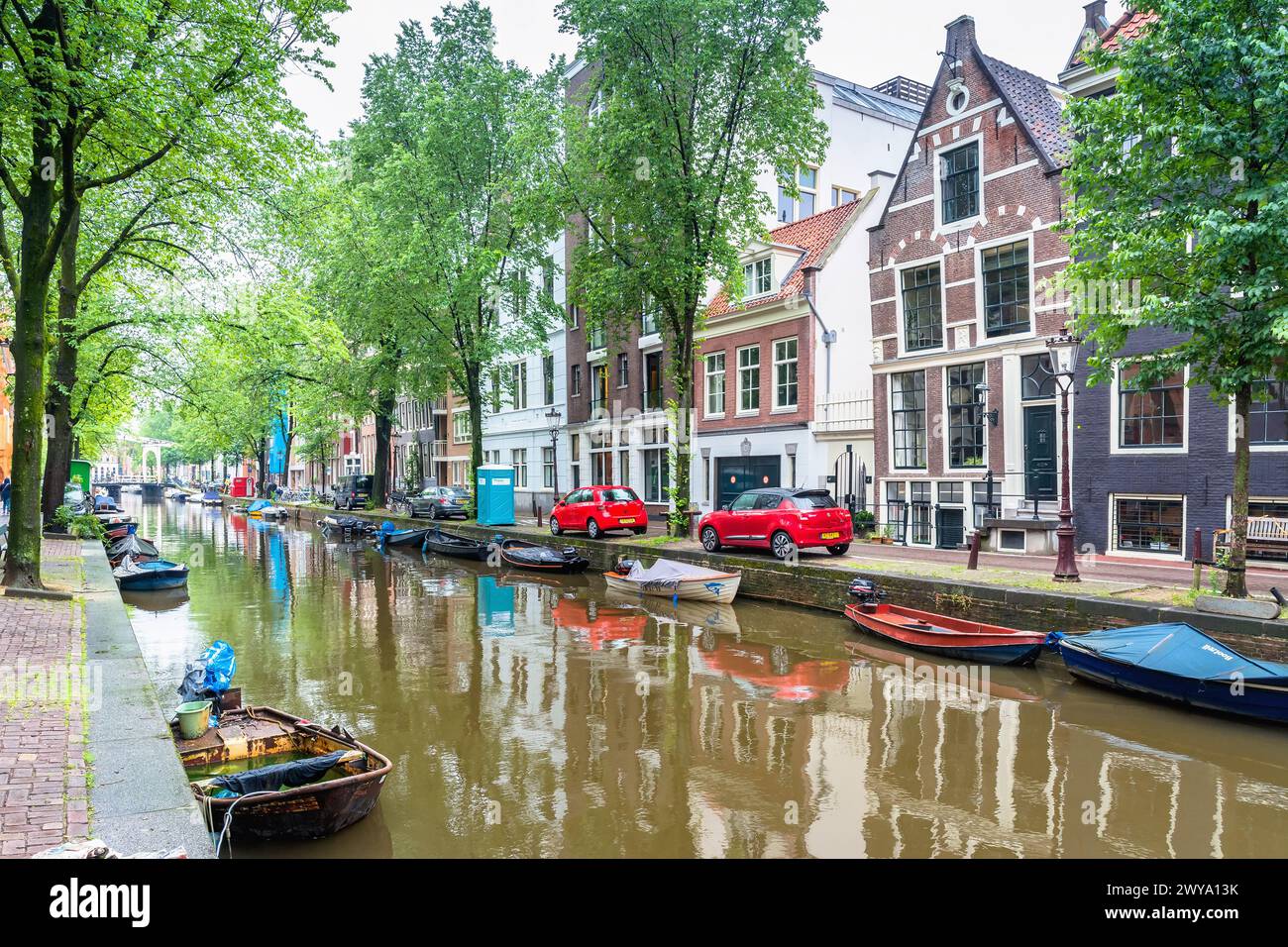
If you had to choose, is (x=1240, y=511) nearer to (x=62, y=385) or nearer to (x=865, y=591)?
(x=865, y=591)

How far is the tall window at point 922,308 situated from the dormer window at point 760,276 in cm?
575

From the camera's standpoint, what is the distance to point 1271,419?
1534 centimetres

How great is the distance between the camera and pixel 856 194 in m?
33.4

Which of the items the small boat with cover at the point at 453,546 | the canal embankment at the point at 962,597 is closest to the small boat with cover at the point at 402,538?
the small boat with cover at the point at 453,546

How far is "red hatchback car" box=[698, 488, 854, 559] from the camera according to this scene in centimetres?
1834

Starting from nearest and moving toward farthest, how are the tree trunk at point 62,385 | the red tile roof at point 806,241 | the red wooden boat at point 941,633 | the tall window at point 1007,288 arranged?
the red wooden boat at point 941,633 → the tree trunk at point 62,385 → the tall window at point 1007,288 → the red tile roof at point 806,241

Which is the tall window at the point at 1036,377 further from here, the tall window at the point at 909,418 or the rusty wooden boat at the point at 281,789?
the rusty wooden boat at the point at 281,789

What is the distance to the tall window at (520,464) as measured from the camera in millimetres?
43469

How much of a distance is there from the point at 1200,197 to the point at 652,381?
23426 mm

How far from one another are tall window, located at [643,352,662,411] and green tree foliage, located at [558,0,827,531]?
9.99m

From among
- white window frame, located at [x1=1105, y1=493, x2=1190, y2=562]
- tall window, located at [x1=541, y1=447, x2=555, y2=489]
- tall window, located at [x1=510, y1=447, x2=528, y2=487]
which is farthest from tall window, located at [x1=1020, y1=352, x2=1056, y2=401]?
tall window, located at [x1=510, y1=447, x2=528, y2=487]

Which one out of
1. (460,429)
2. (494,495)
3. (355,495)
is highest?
(460,429)

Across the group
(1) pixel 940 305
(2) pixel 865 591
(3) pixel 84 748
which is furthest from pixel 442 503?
(3) pixel 84 748
